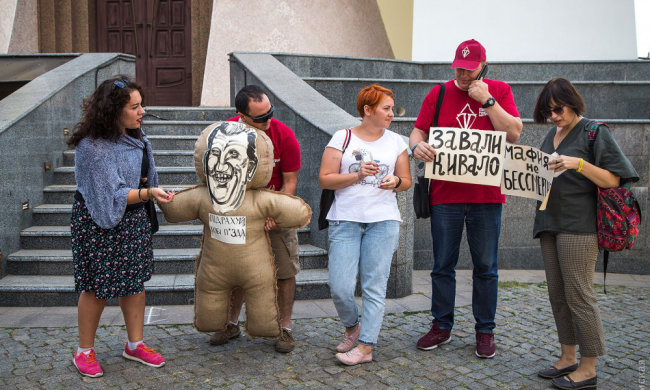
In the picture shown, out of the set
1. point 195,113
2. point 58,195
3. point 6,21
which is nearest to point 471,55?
point 58,195

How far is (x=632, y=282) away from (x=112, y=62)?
22.6 feet

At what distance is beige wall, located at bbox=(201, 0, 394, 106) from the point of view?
483 inches

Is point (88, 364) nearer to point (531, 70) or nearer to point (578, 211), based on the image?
point (578, 211)

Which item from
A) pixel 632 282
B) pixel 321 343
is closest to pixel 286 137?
pixel 321 343

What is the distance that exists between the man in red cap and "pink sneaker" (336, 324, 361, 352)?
464 millimetres

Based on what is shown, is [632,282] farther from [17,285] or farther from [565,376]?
[17,285]

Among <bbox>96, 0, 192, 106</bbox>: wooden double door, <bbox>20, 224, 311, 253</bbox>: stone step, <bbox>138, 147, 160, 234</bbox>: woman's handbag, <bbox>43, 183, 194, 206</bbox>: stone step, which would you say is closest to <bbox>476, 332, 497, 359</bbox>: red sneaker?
<bbox>138, 147, 160, 234</bbox>: woman's handbag

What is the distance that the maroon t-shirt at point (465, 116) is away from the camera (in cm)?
424

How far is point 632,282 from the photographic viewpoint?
680cm

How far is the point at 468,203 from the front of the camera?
4.35m

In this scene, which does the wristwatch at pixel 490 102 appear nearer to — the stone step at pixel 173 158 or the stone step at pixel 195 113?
the stone step at pixel 173 158

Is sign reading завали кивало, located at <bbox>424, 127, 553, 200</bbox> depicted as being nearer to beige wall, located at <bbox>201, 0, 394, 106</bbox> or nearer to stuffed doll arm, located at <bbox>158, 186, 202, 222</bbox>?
stuffed doll arm, located at <bbox>158, 186, 202, 222</bbox>

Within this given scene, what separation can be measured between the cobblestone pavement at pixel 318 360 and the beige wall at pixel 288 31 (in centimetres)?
816

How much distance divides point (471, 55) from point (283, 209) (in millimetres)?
1525
